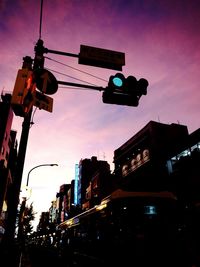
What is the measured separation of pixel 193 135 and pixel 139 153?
1218 centimetres

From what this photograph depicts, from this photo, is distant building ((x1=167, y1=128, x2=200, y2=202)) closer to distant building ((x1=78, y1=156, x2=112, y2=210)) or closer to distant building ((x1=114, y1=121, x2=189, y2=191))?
distant building ((x1=114, y1=121, x2=189, y2=191))

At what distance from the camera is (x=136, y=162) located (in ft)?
116

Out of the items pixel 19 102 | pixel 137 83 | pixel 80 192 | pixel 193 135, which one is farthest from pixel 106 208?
pixel 80 192

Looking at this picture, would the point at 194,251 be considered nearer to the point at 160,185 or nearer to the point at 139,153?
the point at 160,185

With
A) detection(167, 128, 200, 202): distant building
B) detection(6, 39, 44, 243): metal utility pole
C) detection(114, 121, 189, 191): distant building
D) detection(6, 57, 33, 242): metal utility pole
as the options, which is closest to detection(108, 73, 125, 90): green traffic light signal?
detection(6, 39, 44, 243): metal utility pole

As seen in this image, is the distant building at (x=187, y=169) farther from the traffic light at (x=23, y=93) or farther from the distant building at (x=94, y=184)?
the distant building at (x=94, y=184)

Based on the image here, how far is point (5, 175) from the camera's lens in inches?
1705

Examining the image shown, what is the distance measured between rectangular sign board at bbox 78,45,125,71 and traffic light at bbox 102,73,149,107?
296 mm

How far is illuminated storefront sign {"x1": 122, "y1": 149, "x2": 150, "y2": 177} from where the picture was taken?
32.5 meters

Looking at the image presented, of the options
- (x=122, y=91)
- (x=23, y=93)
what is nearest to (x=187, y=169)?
(x=122, y=91)

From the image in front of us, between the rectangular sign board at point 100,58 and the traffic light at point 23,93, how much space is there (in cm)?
142

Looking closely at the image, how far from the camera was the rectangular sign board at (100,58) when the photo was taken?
545cm

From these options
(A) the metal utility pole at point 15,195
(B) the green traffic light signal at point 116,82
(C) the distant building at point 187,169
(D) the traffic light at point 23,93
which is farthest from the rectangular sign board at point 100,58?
(C) the distant building at point 187,169

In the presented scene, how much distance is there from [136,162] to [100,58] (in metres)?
31.0
